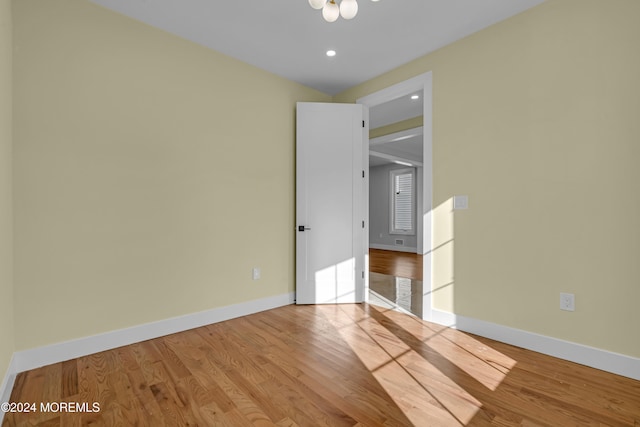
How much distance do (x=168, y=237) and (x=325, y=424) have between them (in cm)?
201

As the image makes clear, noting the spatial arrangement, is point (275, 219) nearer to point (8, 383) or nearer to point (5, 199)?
point (5, 199)

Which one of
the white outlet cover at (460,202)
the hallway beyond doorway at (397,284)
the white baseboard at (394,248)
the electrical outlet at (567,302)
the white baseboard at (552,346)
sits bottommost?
the white baseboard at (394,248)

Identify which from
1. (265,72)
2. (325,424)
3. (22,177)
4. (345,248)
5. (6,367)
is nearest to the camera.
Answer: (325,424)

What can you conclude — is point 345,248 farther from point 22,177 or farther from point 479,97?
point 22,177

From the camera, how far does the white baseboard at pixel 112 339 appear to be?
2047 millimetres

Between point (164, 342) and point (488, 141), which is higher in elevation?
point (488, 141)

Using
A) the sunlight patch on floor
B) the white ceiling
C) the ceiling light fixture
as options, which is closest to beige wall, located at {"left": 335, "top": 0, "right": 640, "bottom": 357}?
the white ceiling

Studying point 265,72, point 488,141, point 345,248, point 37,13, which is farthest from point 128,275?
point 488,141

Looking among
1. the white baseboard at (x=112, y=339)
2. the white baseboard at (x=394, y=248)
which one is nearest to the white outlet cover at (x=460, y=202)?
the white baseboard at (x=112, y=339)

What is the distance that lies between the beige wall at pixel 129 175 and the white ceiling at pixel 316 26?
21 cm

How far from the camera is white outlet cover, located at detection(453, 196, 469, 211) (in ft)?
9.23

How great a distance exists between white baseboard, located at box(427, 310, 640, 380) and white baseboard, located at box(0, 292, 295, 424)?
2.03 meters

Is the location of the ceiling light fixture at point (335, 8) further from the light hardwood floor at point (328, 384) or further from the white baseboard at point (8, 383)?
the white baseboard at point (8, 383)

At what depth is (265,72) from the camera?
3469mm
